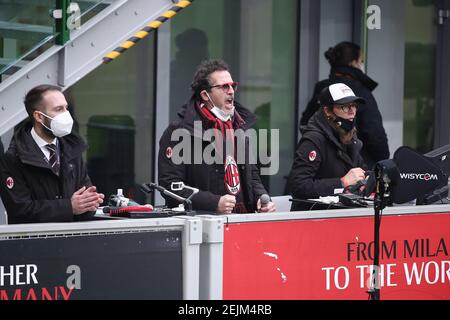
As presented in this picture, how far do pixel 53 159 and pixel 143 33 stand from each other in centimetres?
218

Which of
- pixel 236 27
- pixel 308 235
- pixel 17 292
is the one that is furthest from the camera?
pixel 236 27

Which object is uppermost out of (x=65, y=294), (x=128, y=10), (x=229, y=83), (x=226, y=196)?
(x=128, y=10)

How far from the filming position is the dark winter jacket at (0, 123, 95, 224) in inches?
236

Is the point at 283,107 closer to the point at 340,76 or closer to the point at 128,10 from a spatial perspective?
the point at 340,76

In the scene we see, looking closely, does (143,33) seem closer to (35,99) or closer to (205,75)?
(205,75)

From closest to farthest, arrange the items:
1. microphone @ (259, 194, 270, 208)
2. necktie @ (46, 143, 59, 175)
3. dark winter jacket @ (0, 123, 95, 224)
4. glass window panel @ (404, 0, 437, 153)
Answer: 1. dark winter jacket @ (0, 123, 95, 224)
2. necktie @ (46, 143, 59, 175)
3. microphone @ (259, 194, 270, 208)
4. glass window panel @ (404, 0, 437, 153)

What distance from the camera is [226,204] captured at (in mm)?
6434

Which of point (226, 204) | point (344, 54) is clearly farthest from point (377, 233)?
point (344, 54)

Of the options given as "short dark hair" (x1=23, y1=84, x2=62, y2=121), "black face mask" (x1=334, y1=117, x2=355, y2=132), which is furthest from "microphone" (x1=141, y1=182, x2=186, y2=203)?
"black face mask" (x1=334, y1=117, x2=355, y2=132)

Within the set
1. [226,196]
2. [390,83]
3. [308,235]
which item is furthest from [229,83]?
[390,83]

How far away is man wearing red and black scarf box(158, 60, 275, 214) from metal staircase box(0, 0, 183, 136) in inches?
48.1

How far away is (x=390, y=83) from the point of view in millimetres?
11734

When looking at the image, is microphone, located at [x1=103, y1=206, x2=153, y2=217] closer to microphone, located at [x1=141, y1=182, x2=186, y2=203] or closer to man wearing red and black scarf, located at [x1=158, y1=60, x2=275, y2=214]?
microphone, located at [x1=141, y1=182, x2=186, y2=203]

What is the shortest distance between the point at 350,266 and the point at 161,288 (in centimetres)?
110
